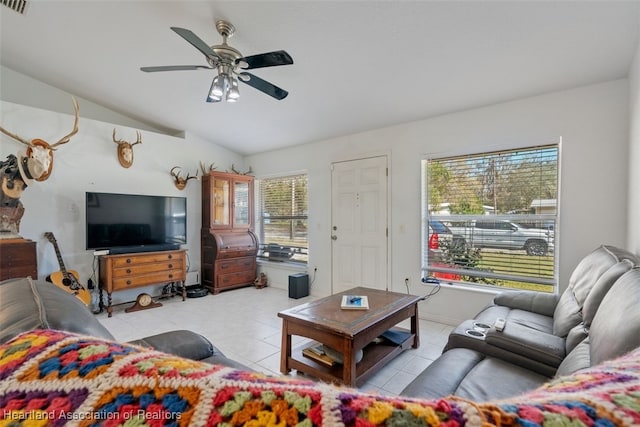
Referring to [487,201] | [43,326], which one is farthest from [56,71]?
[487,201]

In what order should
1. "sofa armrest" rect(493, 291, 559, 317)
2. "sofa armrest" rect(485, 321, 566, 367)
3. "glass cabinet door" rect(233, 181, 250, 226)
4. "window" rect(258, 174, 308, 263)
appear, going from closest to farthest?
"sofa armrest" rect(485, 321, 566, 367), "sofa armrest" rect(493, 291, 559, 317), "window" rect(258, 174, 308, 263), "glass cabinet door" rect(233, 181, 250, 226)

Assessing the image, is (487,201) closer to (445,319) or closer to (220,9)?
(445,319)

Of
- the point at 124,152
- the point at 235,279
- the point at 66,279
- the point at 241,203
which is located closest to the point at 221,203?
the point at 241,203

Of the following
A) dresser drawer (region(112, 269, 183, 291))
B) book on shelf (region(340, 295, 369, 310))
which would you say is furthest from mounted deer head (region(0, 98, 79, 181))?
book on shelf (region(340, 295, 369, 310))

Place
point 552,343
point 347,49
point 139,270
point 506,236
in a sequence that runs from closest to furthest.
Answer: point 552,343
point 347,49
point 506,236
point 139,270

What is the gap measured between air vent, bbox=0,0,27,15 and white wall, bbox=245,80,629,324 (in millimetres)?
3314

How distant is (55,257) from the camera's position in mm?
3553

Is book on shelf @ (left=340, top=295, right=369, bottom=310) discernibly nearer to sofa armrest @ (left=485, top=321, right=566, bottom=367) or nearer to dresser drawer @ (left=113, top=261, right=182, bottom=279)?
sofa armrest @ (left=485, top=321, right=566, bottom=367)

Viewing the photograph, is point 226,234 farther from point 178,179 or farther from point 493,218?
point 493,218

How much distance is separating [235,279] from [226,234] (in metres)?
0.77

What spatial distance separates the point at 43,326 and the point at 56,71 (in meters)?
3.99

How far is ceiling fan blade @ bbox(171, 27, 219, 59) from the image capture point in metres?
1.82

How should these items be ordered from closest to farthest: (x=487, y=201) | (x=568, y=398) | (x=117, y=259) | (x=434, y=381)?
(x=568, y=398)
(x=434, y=381)
(x=487, y=201)
(x=117, y=259)

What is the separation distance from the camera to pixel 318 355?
7.13 ft
